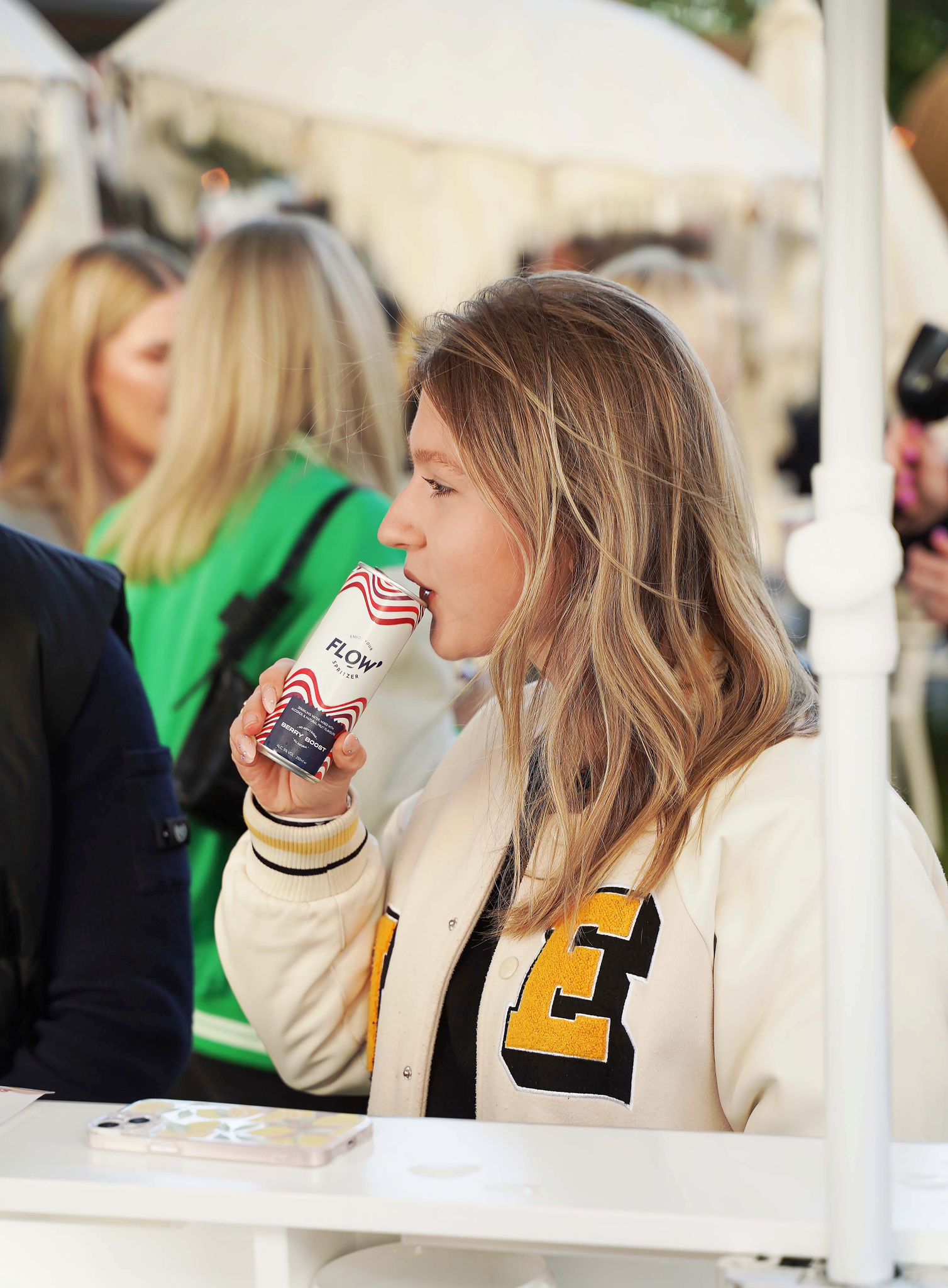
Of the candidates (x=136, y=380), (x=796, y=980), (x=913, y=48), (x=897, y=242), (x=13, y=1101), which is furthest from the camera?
(x=913, y=48)

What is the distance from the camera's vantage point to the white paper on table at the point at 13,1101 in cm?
95

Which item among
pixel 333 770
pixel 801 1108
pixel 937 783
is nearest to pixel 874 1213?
pixel 801 1108

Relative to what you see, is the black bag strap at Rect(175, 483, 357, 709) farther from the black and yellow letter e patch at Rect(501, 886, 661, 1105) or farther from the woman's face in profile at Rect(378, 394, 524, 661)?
the black and yellow letter e patch at Rect(501, 886, 661, 1105)

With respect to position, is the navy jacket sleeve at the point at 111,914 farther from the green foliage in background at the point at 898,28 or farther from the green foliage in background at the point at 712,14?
the green foliage in background at the point at 712,14

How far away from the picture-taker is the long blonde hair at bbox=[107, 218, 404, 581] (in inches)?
102

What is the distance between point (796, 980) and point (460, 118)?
3548 mm

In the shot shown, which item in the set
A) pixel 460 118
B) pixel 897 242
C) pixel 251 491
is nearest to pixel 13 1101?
pixel 251 491

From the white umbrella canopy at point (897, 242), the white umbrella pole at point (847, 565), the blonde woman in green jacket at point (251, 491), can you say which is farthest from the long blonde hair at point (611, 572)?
the white umbrella canopy at point (897, 242)

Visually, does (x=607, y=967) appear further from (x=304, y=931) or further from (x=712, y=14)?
(x=712, y=14)

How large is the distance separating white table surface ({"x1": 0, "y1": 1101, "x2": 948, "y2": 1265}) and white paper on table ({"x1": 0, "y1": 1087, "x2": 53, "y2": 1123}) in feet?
0.20

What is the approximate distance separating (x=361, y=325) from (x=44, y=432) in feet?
5.91

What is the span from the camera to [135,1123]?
89 centimetres

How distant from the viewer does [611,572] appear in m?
1.32

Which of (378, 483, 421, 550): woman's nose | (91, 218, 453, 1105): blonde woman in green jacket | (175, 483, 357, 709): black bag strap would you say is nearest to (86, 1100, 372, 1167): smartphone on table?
(378, 483, 421, 550): woman's nose
